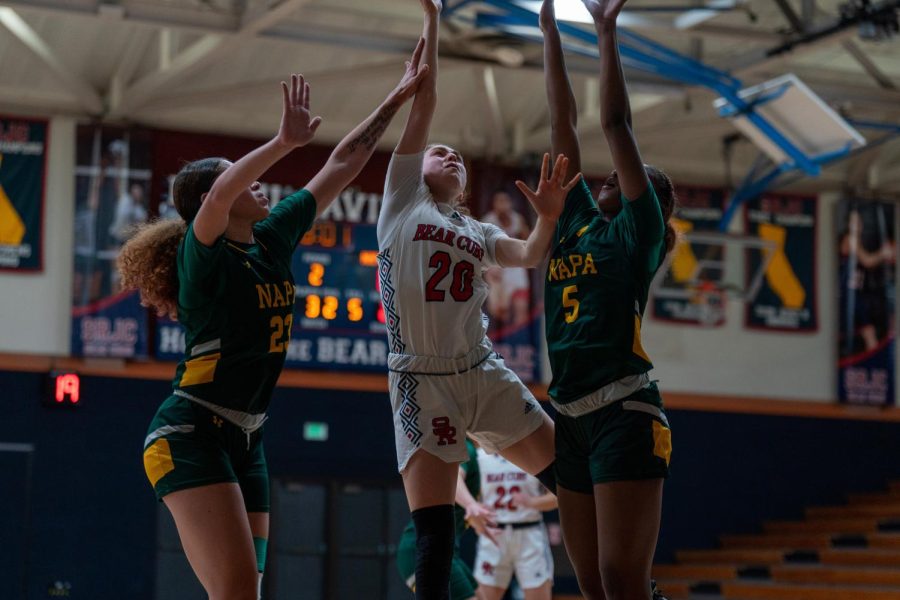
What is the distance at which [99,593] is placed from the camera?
13.8 m

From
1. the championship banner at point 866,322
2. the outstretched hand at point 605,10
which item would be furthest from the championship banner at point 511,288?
the outstretched hand at point 605,10

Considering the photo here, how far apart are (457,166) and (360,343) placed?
9.83m

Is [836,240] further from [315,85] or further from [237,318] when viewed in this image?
[237,318]

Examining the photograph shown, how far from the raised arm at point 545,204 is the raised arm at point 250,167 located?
887mm

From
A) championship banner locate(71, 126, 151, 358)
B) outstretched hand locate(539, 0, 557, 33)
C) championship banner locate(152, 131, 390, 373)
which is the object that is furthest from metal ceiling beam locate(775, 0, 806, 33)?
outstretched hand locate(539, 0, 557, 33)

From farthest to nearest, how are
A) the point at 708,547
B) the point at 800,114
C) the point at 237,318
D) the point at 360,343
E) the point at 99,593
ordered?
the point at 708,547 → the point at 360,343 → the point at 99,593 → the point at 800,114 → the point at 237,318

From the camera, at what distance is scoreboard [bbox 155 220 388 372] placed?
48.6 ft

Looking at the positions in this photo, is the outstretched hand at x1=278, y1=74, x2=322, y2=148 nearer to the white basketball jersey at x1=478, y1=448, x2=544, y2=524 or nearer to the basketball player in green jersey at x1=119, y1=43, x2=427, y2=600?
the basketball player in green jersey at x1=119, y1=43, x2=427, y2=600

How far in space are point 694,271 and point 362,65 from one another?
18.0 feet

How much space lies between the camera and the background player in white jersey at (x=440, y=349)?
488 cm

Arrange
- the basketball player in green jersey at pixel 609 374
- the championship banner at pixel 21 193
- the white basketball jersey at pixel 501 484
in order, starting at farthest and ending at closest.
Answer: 1. the championship banner at pixel 21 193
2. the white basketball jersey at pixel 501 484
3. the basketball player in green jersey at pixel 609 374

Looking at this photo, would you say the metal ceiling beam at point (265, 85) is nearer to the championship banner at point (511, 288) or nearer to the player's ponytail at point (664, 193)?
the championship banner at point (511, 288)

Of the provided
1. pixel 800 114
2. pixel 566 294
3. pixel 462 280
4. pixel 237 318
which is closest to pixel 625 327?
pixel 566 294

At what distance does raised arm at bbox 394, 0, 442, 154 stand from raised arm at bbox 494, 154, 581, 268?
52 cm
